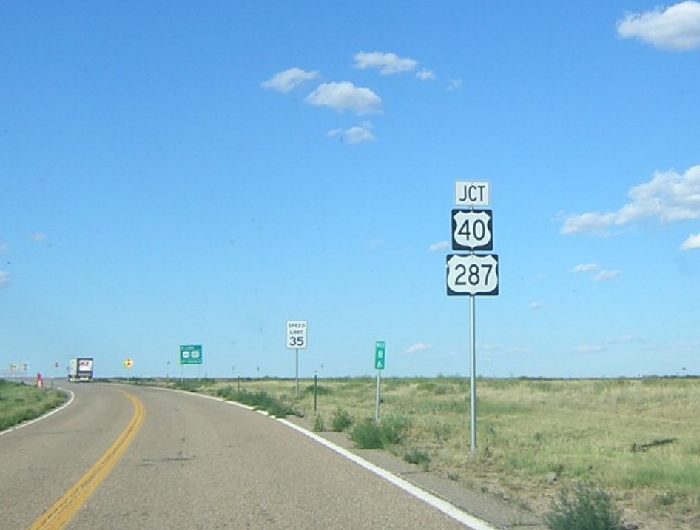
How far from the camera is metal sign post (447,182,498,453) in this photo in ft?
60.7

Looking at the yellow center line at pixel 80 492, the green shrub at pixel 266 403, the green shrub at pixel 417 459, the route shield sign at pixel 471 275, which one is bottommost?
the yellow center line at pixel 80 492

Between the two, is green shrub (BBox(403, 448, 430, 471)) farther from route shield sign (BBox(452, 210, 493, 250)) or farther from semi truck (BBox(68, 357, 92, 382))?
semi truck (BBox(68, 357, 92, 382))

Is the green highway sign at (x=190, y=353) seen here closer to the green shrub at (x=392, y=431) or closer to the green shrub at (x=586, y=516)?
the green shrub at (x=392, y=431)

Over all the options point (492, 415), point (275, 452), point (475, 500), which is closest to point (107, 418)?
point (492, 415)

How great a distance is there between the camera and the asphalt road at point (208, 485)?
12.1 metres

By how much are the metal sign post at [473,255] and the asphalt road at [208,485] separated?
364cm

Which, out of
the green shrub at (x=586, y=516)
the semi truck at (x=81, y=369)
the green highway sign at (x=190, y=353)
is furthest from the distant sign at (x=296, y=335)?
the semi truck at (x=81, y=369)

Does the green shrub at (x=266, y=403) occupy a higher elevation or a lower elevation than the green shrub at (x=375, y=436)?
higher

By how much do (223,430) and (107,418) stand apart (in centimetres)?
1010

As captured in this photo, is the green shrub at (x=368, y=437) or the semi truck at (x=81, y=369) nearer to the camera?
the green shrub at (x=368, y=437)

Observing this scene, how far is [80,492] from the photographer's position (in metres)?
14.9

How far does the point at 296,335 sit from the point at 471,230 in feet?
84.4

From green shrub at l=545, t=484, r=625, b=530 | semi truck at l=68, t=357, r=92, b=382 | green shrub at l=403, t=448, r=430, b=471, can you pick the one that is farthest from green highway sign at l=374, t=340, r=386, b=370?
semi truck at l=68, t=357, r=92, b=382

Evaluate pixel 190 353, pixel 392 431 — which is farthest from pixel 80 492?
pixel 190 353
